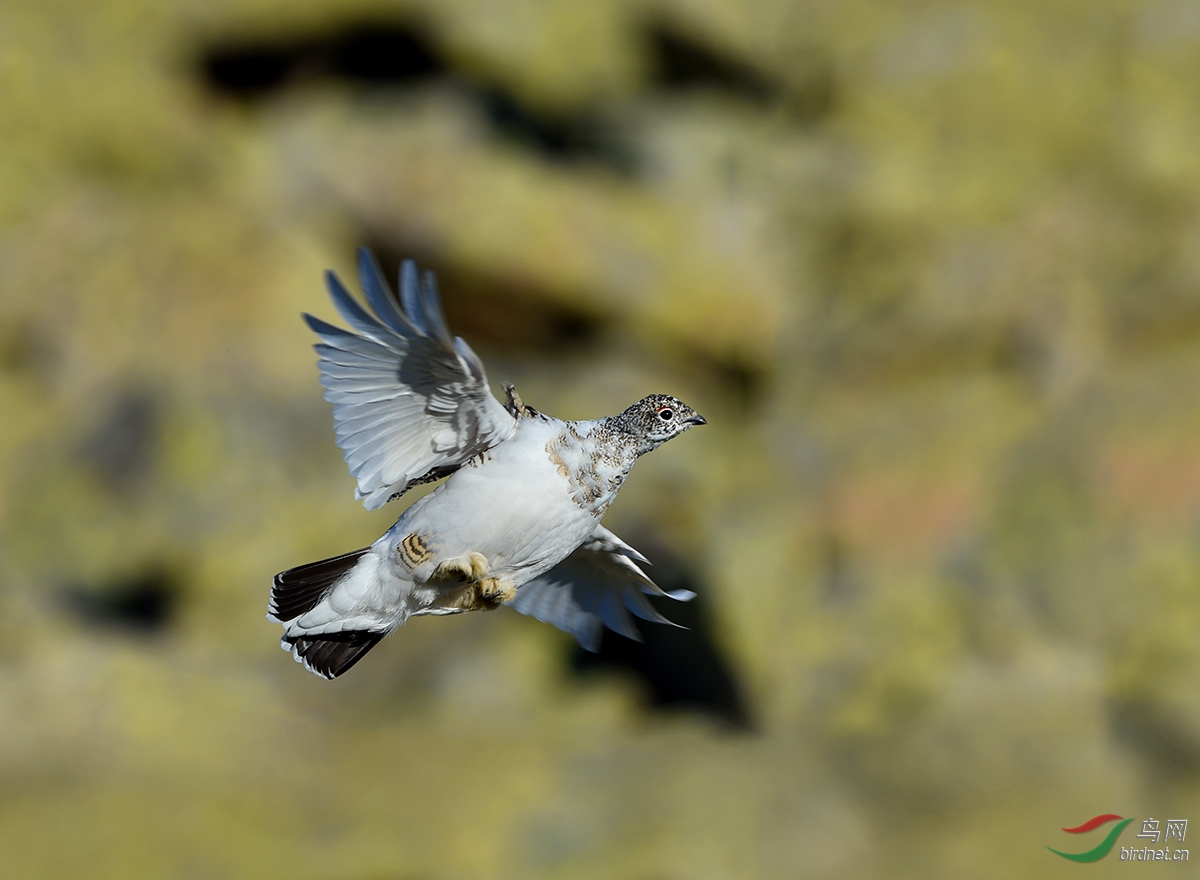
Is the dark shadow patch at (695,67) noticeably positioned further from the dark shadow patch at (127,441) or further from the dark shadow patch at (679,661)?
the dark shadow patch at (127,441)

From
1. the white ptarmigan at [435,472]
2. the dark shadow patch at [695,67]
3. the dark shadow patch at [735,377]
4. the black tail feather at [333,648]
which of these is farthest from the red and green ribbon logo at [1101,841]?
the black tail feather at [333,648]

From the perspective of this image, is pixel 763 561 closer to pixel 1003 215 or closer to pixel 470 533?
pixel 1003 215

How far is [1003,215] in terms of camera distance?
492 inches

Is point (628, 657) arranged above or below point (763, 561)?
below

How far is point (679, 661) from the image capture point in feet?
A: 39.3

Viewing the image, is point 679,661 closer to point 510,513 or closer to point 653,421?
point 653,421

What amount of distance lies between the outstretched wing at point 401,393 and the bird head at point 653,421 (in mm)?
452

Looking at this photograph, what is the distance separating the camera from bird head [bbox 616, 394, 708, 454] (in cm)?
409

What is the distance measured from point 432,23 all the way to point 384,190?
1938mm

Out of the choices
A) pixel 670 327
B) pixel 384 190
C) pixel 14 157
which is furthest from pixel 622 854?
pixel 14 157

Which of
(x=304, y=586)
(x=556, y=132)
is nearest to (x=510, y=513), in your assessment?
(x=304, y=586)

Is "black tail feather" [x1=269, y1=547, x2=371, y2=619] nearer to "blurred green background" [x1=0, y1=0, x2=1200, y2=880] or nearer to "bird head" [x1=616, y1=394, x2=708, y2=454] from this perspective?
"bird head" [x1=616, y1=394, x2=708, y2=454]

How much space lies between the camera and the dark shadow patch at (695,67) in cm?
1273

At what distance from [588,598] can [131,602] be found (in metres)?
7.81
